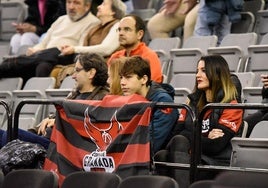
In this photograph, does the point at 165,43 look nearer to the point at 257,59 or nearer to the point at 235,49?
the point at 235,49

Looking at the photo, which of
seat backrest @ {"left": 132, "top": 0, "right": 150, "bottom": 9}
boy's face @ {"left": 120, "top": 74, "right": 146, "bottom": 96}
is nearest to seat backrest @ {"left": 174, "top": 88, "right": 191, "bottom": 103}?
boy's face @ {"left": 120, "top": 74, "right": 146, "bottom": 96}

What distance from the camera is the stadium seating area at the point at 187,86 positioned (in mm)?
5996

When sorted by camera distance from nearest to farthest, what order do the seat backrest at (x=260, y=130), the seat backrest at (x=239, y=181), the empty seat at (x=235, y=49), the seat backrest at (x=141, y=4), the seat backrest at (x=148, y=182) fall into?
the seat backrest at (x=239, y=181)
the seat backrest at (x=148, y=182)
the seat backrest at (x=260, y=130)
the empty seat at (x=235, y=49)
the seat backrest at (x=141, y=4)

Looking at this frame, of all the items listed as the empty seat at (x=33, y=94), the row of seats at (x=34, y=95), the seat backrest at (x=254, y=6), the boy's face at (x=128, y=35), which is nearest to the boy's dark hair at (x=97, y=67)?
the boy's face at (x=128, y=35)

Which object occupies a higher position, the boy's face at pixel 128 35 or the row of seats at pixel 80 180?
the boy's face at pixel 128 35

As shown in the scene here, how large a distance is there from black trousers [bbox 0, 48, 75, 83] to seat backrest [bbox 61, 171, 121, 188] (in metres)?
3.88

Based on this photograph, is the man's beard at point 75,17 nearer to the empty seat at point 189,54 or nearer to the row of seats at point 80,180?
the empty seat at point 189,54

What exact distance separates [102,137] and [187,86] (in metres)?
2.17

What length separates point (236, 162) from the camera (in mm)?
6207

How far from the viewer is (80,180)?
6.00m

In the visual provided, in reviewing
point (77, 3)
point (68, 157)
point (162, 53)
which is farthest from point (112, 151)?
point (77, 3)

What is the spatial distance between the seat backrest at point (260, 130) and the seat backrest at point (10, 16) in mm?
6278

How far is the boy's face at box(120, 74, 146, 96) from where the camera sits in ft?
22.4

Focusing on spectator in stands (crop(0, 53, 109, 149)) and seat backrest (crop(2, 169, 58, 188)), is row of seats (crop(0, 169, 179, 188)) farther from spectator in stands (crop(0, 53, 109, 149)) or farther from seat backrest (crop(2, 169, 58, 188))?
spectator in stands (crop(0, 53, 109, 149))
